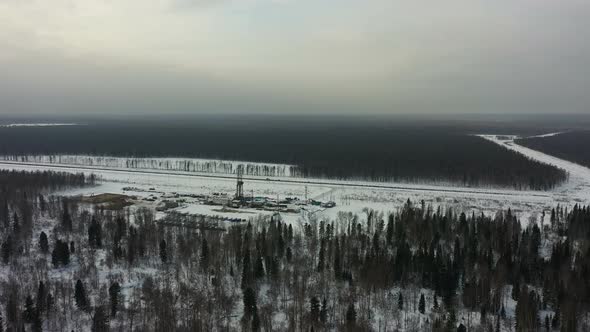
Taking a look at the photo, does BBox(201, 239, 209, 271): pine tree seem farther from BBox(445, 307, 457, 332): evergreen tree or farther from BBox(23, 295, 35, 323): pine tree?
BBox(445, 307, 457, 332): evergreen tree

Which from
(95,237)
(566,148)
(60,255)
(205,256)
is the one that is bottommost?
(60,255)

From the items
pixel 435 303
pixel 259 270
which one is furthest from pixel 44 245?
pixel 435 303

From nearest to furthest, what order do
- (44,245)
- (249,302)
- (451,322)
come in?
(451,322)
(249,302)
(44,245)

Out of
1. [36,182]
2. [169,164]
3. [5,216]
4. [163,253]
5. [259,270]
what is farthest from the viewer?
[169,164]

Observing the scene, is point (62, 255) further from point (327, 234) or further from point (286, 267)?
point (327, 234)

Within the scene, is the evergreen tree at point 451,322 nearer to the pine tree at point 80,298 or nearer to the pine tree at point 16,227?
the pine tree at point 80,298

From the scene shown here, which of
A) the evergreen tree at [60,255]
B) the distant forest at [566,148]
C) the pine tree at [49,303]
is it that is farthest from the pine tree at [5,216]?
the distant forest at [566,148]

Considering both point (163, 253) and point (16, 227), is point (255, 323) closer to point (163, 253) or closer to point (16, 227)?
point (163, 253)
